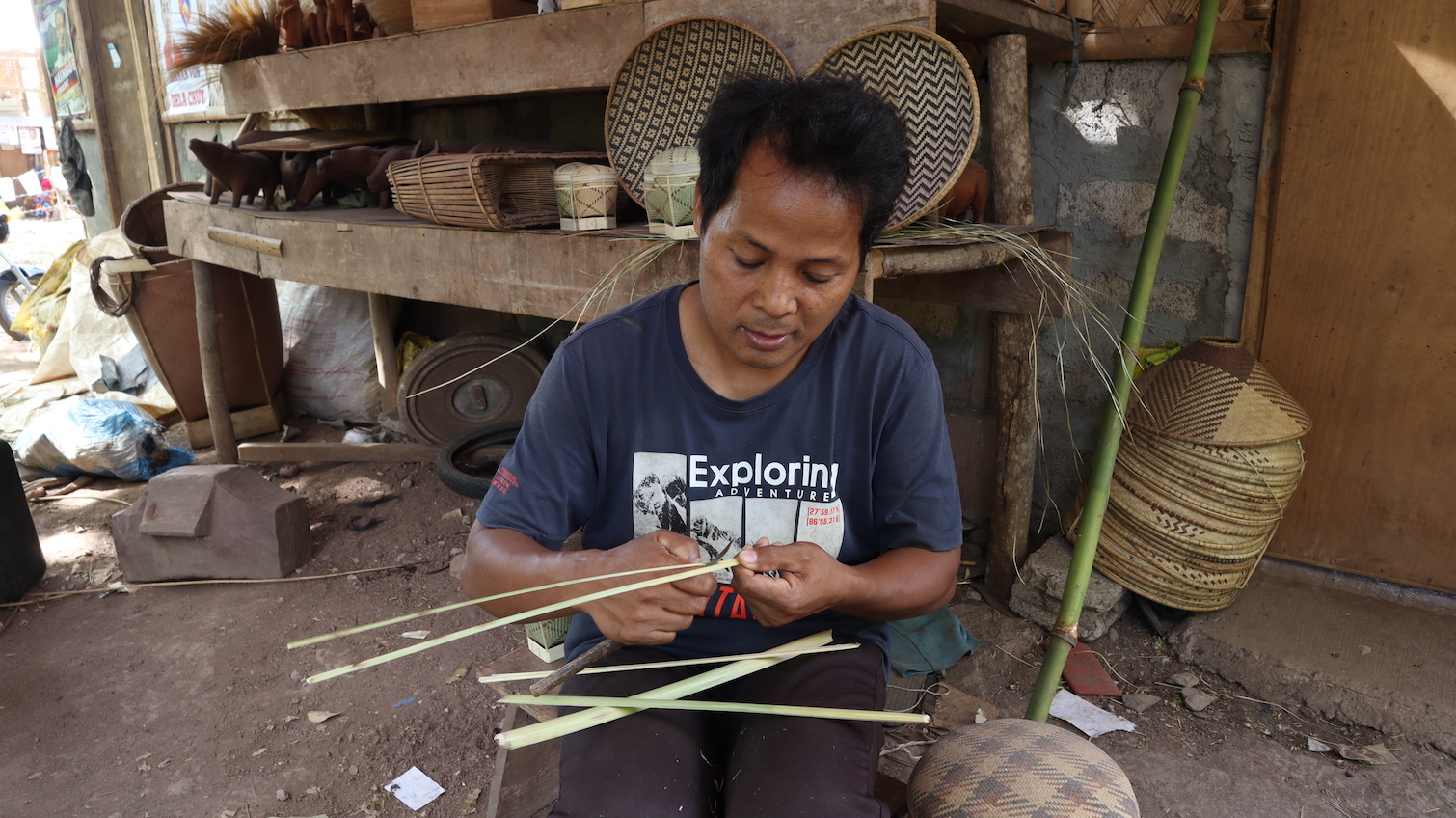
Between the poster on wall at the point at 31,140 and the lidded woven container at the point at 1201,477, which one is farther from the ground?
the poster on wall at the point at 31,140

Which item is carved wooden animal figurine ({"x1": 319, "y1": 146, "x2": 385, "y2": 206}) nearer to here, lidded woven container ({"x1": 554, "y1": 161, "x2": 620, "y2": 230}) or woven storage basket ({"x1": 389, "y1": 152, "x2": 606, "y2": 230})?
woven storage basket ({"x1": 389, "y1": 152, "x2": 606, "y2": 230})

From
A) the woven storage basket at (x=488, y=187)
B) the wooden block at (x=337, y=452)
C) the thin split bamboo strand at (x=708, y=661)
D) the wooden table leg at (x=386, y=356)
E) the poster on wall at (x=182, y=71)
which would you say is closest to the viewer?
the thin split bamboo strand at (x=708, y=661)

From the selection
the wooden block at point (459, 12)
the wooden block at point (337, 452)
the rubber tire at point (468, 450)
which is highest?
the wooden block at point (459, 12)

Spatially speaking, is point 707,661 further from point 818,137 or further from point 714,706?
point 818,137

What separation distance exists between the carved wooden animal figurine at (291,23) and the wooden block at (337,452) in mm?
1957

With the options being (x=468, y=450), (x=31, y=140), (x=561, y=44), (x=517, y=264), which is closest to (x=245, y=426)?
(x=468, y=450)

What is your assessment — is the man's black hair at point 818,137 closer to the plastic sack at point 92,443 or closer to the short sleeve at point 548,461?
the short sleeve at point 548,461

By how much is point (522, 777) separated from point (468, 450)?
8.91 feet

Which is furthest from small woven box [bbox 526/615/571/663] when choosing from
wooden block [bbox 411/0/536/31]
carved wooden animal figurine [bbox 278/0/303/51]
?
carved wooden animal figurine [bbox 278/0/303/51]

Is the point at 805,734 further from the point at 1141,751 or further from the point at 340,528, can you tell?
the point at 340,528

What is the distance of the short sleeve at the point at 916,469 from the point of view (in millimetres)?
1446

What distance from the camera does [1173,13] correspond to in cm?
281

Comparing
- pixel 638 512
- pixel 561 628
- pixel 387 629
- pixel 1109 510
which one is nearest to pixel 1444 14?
pixel 1109 510

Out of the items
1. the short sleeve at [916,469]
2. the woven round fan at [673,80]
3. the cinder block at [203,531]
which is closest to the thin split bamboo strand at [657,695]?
the short sleeve at [916,469]
